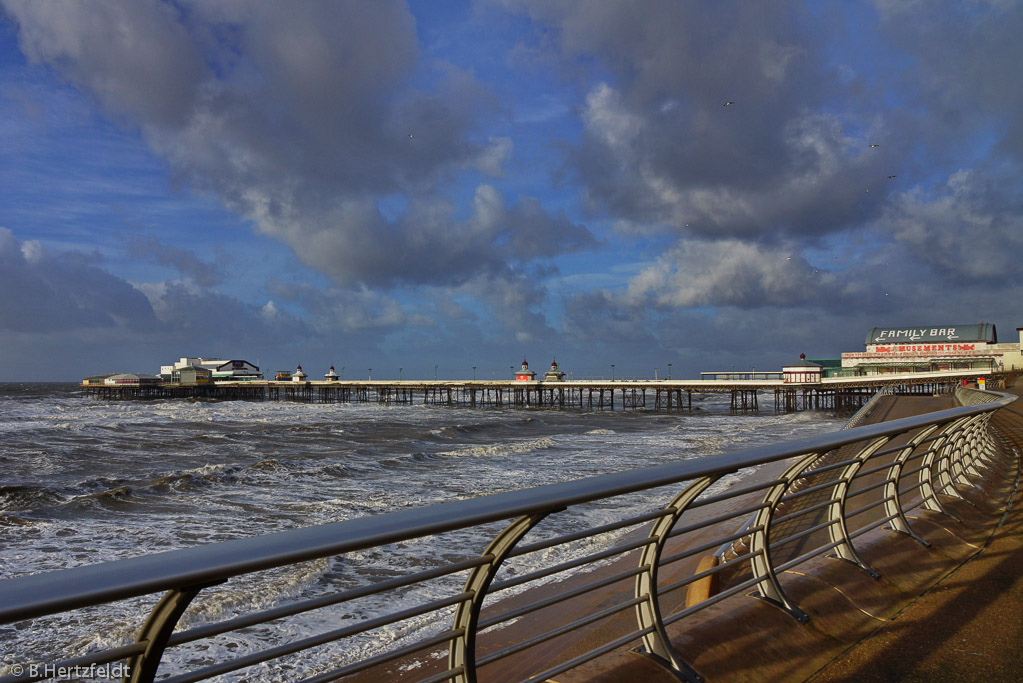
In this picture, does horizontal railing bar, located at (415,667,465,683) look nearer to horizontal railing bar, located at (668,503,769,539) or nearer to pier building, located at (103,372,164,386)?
horizontal railing bar, located at (668,503,769,539)

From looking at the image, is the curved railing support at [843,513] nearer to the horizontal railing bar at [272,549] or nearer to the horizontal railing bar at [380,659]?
the horizontal railing bar at [272,549]

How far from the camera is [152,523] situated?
10727 millimetres

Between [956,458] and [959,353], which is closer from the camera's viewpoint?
[956,458]

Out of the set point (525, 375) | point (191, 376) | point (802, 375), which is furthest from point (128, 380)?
point (802, 375)

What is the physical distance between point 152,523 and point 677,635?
10404mm

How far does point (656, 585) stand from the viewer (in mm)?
2111

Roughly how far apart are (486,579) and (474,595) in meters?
0.05

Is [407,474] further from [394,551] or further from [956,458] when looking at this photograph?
[956,458]

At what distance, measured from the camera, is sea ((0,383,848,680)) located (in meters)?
5.88

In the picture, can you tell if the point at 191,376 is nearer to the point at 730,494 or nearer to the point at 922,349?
the point at 922,349

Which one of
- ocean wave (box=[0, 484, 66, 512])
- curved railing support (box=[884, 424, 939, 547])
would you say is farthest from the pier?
ocean wave (box=[0, 484, 66, 512])

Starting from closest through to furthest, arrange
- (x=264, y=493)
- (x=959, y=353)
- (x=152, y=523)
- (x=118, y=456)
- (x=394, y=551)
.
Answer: (x=394, y=551), (x=152, y=523), (x=264, y=493), (x=118, y=456), (x=959, y=353)

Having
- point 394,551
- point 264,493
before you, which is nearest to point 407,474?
point 264,493

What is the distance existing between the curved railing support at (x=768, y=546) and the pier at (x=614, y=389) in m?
30.7
